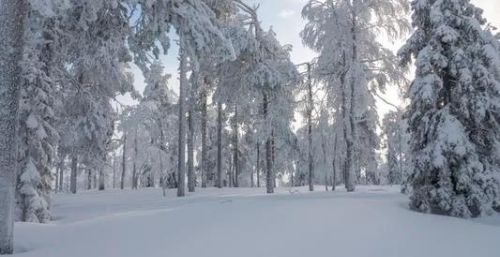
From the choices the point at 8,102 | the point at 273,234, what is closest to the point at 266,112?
the point at 273,234

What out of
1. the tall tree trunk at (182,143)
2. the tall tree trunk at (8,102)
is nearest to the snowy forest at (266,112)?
the tall tree trunk at (8,102)

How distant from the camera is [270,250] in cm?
849

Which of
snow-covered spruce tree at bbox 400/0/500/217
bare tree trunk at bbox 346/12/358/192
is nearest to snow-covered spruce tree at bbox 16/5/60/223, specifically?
snow-covered spruce tree at bbox 400/0/500/217

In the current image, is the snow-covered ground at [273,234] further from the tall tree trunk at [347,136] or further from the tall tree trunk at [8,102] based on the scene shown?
the tall tree trunk at [347,136]

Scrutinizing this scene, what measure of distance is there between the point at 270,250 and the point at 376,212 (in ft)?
14.4

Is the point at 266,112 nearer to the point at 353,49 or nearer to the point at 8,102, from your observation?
the point at 353,49

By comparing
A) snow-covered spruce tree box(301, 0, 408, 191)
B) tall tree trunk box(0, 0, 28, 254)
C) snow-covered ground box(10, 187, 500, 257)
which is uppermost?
snow-covered spruce tree box(301, 0, 408, 191)

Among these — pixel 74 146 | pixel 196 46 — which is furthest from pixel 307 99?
pixel 196 46

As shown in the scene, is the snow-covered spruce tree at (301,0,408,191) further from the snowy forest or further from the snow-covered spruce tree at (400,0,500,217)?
the snow-covered spruce tree at (400,0,500,217)

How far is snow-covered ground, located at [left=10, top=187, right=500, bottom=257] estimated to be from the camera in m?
8.57

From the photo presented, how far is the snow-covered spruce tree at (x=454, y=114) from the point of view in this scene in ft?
41.9

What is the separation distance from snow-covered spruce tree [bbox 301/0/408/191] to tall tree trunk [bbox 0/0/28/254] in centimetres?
1534

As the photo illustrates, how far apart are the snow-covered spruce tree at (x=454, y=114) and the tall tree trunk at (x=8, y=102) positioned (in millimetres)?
10044

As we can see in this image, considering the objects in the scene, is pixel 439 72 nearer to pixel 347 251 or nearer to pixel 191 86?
pixel 347 251
